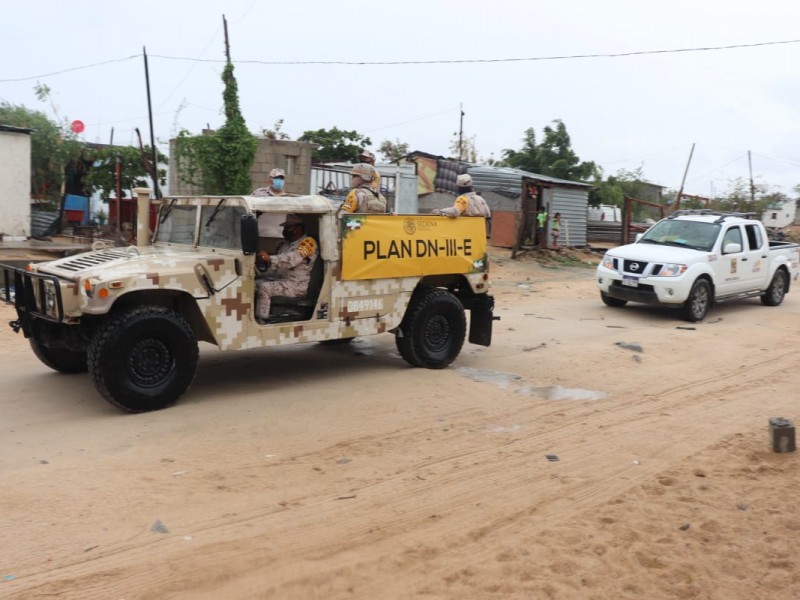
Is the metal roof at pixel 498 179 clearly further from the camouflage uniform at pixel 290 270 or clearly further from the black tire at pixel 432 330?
the camouflage uniform at pixel 290 270

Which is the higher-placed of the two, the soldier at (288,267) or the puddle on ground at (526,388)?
the soldier at (288,267)

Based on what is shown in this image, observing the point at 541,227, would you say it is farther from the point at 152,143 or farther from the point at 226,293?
the point at 226,293

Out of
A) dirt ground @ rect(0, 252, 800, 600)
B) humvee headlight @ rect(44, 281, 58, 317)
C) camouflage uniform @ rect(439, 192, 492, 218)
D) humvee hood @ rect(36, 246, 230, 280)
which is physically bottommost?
dirt ground @ rect(0, 252, 800, 600)

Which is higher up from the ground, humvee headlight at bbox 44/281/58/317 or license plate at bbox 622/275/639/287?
humvee headlight at bbox 44/281/58/317

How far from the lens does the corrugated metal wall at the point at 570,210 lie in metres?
26.8

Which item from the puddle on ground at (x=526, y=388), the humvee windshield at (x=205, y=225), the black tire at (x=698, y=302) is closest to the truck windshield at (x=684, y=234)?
the black tire at (x=698, y=302)

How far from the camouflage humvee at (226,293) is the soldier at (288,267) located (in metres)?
0.09

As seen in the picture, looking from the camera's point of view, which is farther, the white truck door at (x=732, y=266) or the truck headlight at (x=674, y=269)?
the white truck door at (x=732, y=266)

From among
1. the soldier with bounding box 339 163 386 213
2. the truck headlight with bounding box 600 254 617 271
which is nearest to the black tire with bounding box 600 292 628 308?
the truck headlight with bounding box 600 254 617 271

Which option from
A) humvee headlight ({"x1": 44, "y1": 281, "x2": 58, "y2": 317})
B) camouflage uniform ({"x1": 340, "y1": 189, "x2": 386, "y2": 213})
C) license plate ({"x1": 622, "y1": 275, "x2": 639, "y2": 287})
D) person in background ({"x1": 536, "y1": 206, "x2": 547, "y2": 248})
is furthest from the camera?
person in background ({"x1": 536, "y1": 206, "x2": 547, "y2": 248})

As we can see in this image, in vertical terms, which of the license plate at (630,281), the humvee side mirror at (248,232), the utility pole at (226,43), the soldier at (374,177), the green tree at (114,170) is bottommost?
the license plate at (630,281)

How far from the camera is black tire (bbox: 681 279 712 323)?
12242mm

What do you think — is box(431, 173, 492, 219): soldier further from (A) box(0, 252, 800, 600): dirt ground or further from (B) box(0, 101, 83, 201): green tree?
(B) box(0, 101, 83, 201): green tree

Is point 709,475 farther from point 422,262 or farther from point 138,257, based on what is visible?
point 138,257
